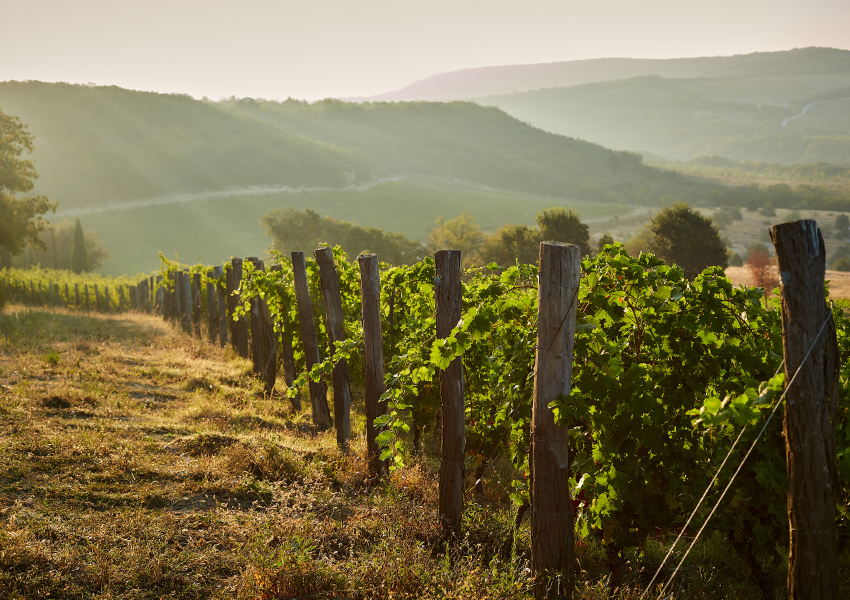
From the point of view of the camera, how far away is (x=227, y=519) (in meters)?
4.00

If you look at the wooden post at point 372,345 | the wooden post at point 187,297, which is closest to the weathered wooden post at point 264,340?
the wooden post at point 372,345

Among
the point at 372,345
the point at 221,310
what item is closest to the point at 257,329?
the point at 221,310

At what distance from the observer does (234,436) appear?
19.2 feet

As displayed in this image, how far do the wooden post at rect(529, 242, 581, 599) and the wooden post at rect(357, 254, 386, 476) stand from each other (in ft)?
7.78

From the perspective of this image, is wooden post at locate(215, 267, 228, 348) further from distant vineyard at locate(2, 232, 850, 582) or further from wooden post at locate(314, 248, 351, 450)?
distant vineyard at locate(2, 232, 850, 582)

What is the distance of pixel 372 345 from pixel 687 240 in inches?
1576

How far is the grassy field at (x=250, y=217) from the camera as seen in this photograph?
71.4m

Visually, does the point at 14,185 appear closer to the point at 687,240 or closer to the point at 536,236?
the point at 536,236

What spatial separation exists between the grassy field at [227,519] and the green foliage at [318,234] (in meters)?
51.7

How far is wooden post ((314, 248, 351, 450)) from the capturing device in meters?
Answer: 6.01

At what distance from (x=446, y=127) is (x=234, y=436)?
643ft

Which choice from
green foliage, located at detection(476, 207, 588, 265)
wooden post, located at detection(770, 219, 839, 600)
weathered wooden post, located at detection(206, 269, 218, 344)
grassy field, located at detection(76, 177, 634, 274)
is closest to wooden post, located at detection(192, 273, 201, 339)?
weathered wooden post, located at detection(206, 269, 218, 344)

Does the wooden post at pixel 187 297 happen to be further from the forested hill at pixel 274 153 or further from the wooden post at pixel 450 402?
the forested hill at pixel 274 153

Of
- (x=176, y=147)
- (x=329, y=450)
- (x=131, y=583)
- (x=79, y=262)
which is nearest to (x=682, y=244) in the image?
(x=329, y=450)
